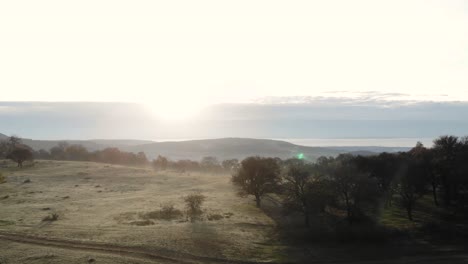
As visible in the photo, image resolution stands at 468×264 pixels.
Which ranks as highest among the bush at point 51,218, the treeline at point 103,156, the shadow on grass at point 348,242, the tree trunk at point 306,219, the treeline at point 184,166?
the treeline at point 103,156

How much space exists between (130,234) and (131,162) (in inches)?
5232

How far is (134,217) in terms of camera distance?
5922cm

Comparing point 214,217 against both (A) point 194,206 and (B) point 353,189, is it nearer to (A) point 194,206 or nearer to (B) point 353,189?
(A) point 194,206

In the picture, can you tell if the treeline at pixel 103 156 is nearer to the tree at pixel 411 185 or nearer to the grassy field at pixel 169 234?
the grassy field at pixel 169 234

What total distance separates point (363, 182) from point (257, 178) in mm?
19876

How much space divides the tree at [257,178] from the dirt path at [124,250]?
107ft

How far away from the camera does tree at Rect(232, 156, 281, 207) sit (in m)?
75.0

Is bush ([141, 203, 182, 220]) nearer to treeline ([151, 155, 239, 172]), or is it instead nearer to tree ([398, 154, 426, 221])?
tree ([398, 154, 426, 221])

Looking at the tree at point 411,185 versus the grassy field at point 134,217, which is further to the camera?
the tree at point 411,185

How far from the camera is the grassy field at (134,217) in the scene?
45431 mm

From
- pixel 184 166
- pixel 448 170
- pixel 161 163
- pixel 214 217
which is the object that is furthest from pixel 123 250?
pixel 184 166

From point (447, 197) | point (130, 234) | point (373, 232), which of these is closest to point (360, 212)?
point (373, 232)

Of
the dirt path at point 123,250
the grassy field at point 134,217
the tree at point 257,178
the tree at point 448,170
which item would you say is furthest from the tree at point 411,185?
the grassy field at point 134,217

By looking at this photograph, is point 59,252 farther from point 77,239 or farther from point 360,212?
point 360,212
